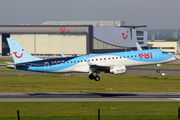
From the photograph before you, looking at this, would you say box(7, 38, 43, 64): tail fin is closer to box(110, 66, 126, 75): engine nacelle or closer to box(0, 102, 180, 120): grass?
box(0, 102, 180, 120): grass

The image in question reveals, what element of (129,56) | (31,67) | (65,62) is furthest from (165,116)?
(31,67)

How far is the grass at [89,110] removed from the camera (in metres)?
37.3

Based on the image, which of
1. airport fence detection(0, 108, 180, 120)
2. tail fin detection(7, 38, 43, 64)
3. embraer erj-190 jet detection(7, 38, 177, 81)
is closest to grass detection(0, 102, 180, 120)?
airport fence detection(0, 108, 180, 120)

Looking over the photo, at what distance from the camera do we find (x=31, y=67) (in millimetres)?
59719

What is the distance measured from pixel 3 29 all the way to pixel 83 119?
17551 cm

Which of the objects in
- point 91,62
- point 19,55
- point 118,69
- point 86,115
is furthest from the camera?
point 19,55

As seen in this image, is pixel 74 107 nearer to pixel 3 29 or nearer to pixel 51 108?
pixel 51 108

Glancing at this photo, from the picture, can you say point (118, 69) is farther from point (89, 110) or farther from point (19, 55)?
point (19, 55)

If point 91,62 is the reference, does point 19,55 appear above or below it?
above

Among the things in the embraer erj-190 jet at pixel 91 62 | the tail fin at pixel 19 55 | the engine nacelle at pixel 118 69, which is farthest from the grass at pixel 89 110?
the tail fin at pixel 19 55

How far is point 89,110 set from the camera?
140 feet

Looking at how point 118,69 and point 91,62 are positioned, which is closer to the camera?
point 118,69

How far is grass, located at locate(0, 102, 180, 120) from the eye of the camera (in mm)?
37281

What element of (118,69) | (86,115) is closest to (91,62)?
(118,69)
